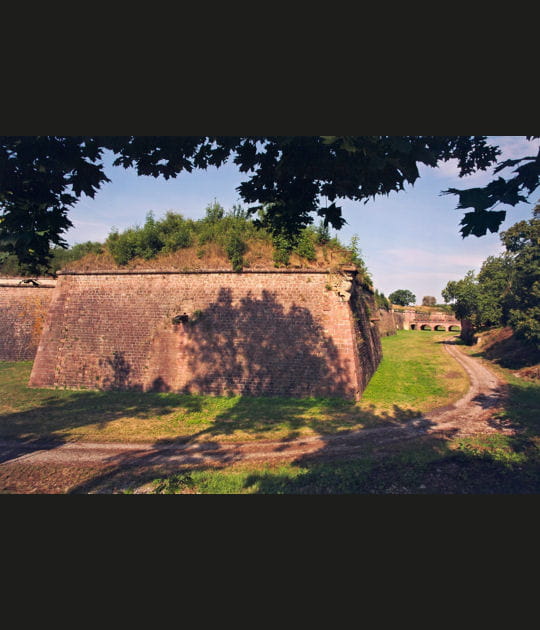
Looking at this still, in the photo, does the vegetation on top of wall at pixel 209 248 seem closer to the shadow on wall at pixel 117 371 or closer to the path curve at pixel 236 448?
the shadow on wall at pixel 117 371

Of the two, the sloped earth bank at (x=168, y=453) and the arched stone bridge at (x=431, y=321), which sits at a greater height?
the arched stone bridge at (x=431, y=321)

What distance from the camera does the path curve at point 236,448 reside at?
607cm

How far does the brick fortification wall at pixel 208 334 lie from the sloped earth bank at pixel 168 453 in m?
3.35

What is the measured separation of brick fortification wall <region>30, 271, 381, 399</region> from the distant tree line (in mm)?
5151

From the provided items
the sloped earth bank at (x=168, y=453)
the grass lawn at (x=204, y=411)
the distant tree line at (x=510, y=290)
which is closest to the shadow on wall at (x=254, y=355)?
the grass lawn at (x=204, y=411)

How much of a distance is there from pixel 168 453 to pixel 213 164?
605cm

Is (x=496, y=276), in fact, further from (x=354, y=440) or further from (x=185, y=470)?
(x=185, y=470)

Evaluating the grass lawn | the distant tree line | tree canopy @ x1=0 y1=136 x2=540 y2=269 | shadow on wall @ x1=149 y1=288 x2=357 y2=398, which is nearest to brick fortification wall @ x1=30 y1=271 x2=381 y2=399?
shadow on wall @ x1=149 y1=288 x2=357 y2=398

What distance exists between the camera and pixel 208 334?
12.2m

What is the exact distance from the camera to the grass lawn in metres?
7.63

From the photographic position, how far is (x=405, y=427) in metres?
7.74

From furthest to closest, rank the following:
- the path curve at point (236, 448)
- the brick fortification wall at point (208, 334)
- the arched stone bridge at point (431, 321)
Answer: the arched stone bridge at point (431, 321)
the brick fortification wall at point (208, 334)
the path curve at point (236, 448)

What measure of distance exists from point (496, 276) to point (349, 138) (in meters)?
14.1

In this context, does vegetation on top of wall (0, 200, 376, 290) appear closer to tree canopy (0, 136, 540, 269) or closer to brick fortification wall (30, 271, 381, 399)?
brick fortification wall (30, 271, 381, 399)
